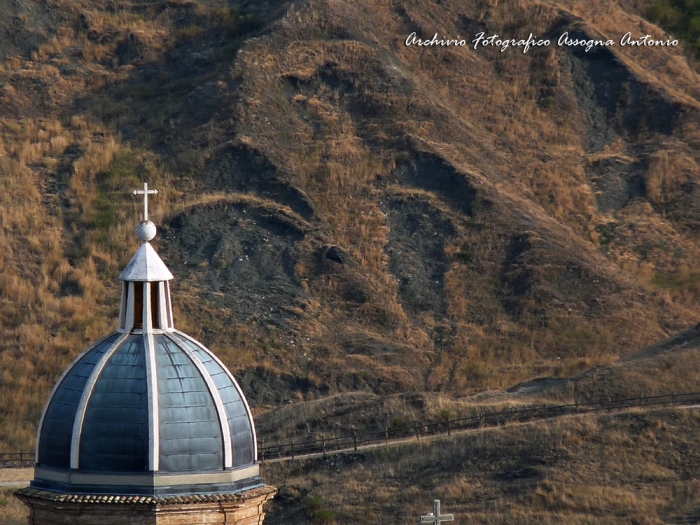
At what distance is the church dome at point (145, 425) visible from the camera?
18531 millimetres

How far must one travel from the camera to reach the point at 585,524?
42.1 metres

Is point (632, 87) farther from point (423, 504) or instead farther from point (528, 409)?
point (423, 504)

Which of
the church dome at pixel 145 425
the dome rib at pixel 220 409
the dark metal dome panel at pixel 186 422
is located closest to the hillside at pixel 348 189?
the church dome at pixel 145 425

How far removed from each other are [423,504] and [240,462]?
25469mm

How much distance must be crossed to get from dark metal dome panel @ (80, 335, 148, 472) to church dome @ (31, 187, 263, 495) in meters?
0.01

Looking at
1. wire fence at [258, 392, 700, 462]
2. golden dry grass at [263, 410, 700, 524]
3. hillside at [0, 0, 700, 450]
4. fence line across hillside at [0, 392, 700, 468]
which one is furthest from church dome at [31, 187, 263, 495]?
hillside at [0, 0, 700, 450]

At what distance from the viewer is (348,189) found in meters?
67.4

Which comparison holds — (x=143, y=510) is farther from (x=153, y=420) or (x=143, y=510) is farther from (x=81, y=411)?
(x=81, y=411)

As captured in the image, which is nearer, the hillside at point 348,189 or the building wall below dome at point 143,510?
the building wall below dome at point 143,510

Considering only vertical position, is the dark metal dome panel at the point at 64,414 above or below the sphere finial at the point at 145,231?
below

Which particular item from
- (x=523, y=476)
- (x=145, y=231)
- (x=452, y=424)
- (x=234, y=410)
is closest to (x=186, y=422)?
(x=234, y=410)

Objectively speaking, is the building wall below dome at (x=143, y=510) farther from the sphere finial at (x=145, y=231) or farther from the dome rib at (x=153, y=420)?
the sphere finial at (x=145, y=231)

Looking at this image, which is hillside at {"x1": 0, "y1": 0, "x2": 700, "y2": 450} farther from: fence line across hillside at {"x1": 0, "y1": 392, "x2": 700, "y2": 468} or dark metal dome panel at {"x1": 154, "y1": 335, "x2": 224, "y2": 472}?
dark metal dome panel at {"x1": 154, "y1": 335, "x2": 224, "y2": 472}

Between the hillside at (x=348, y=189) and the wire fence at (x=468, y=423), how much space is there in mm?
1389
